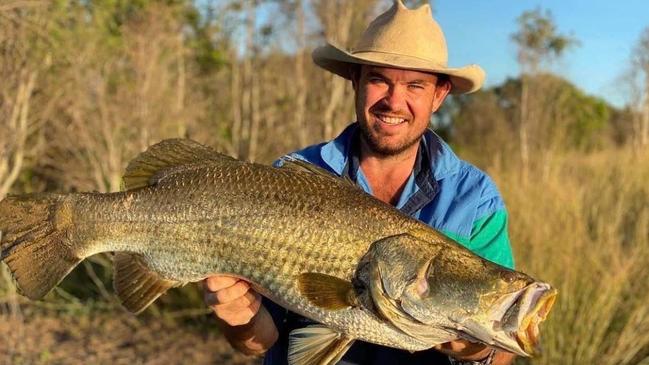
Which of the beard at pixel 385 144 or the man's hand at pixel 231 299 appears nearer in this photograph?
the man's hand at pixel 231 299

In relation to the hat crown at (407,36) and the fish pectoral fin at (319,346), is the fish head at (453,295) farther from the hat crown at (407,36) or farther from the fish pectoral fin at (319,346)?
the hat crown at (407,36)

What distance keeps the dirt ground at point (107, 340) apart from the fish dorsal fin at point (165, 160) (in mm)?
5004

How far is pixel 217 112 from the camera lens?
13.1 metres

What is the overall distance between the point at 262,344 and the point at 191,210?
81cm

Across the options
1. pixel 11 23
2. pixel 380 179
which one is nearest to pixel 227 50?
pixel 11 23

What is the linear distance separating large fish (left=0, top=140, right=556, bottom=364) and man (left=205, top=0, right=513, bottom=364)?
40 cm

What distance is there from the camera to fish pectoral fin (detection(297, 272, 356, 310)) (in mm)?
2307

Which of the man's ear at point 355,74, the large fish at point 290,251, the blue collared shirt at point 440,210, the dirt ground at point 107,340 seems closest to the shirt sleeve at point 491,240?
the blue collared shirt at point 440,210

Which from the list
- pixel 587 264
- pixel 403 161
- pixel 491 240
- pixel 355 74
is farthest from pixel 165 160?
pixel 587 264

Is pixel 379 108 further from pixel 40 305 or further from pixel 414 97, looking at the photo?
pixel 40 305

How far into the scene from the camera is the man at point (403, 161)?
299cm

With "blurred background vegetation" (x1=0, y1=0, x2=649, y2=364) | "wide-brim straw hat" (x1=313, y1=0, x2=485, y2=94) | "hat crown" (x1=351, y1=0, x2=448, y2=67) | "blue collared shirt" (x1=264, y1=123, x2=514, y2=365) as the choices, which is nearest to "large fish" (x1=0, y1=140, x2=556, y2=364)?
"blue collared shirt" (x1=264, y1=123, x2=514, y2=365)

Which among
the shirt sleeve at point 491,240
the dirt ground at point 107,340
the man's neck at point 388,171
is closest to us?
the shirt sleeve at point 491,240

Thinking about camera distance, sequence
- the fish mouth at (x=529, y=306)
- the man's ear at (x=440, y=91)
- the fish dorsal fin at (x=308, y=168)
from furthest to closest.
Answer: the man's ear at (x=440, y=91) → the fish dorsal fin at (x=308, y=168) → the fish mouth at (x=529, y=306)
